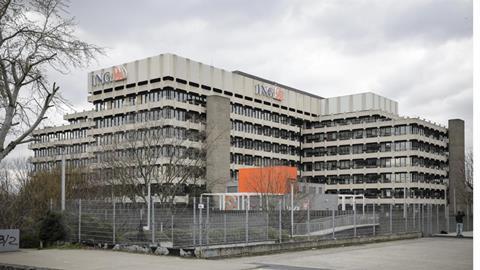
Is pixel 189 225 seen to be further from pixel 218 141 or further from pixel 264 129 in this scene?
pixel 264 129

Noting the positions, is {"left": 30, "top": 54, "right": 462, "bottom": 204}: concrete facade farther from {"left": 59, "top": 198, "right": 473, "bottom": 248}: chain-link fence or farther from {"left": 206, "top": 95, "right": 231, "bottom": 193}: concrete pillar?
{"left": 59, "top": 198, "right": 473, "bottom": 248}: chain-link fence

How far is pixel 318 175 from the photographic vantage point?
116 m

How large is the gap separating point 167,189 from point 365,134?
3186 inches

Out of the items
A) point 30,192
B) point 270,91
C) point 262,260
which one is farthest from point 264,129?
point 262,260

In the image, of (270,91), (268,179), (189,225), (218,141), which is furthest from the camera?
(270,91)

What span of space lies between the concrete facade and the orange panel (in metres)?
17.9

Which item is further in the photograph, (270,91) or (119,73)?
(270,91)

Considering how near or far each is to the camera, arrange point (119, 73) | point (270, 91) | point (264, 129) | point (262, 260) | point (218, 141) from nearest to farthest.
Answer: point (262, 260)
point (218, 141)
point (119, 73)
point (264, 129)
point (270, 91)

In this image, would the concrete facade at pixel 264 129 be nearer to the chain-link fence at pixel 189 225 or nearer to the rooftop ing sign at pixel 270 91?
the rooftop ing sign at pixel 270 91

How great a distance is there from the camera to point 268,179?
2057 inches

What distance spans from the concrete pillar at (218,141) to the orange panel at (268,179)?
903 inches

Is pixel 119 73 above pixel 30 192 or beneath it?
above

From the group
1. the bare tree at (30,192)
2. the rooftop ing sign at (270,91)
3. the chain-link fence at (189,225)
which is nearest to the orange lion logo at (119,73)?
the rooftop ing sign at (270,91)

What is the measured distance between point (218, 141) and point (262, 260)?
66.8 m
